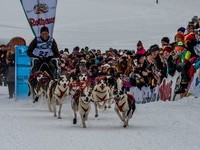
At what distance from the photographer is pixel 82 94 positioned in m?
10.2

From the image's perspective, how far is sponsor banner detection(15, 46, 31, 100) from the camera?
52.7 feet

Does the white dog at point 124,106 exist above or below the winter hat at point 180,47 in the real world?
below

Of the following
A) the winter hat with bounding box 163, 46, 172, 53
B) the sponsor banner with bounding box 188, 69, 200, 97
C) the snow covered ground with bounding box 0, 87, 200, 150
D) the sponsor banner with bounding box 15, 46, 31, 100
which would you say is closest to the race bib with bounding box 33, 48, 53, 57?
the snow covered ground with bounding box 0, 87, 200, 150

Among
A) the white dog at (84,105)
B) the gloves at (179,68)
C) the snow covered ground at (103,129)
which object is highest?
the gloves at (179,68)

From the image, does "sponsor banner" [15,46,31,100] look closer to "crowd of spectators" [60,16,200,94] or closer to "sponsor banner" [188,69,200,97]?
"crowd of spectators" [60,16,200,94]

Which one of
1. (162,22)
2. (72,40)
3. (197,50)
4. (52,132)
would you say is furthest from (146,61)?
(162,22)

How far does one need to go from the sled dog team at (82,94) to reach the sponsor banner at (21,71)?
5.07ft

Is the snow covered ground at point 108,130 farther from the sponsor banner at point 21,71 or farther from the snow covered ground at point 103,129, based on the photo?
the sponsor banner at point 21,71

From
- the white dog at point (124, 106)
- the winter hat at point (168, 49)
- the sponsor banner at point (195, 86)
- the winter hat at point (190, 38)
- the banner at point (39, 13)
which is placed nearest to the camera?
the white dog at point (124, 106)

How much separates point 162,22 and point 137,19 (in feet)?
10.3

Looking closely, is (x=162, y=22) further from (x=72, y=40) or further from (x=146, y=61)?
(x=146, y=61)

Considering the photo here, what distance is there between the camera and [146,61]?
14.4m

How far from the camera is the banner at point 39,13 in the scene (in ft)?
49.6

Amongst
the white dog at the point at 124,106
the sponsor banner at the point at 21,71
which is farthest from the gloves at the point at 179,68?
the sponsor banner at the point at 21,71
